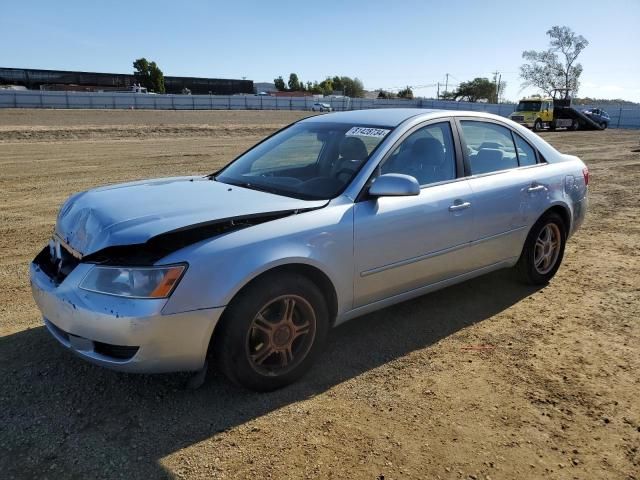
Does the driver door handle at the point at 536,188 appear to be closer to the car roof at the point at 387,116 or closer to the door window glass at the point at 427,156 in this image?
the car roof at the point at 387,116

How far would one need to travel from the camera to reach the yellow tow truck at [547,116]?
36000 millimetres

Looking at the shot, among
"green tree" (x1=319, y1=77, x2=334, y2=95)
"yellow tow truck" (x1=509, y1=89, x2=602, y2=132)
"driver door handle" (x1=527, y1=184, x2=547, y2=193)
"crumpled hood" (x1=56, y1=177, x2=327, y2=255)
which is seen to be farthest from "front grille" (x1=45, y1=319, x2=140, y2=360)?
"green tree" (x1=319, y1=77, x2=334, y2=95)

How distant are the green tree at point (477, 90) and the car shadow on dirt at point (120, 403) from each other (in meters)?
107

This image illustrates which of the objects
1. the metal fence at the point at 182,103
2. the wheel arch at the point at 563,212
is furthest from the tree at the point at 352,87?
the wheel arch at the point at 563,212

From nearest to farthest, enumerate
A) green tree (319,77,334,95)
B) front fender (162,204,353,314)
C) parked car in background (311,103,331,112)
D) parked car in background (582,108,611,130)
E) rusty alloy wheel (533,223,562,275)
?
front fender (162,204,353,314)
rusty alloy wheel (533,223,562,275)
parked car in background (582,108,611,130)
parked car in background (311,103,331,112)
green tree (319,77,334,95)

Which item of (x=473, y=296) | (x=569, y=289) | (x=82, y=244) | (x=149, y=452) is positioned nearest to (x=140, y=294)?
(x=82, y=244)

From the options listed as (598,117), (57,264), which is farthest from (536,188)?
(598,117)

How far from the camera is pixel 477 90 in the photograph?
106250 millimetres

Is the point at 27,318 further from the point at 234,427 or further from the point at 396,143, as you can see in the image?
the point at 396,143

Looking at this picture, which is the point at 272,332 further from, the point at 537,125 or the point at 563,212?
the point at 537,125

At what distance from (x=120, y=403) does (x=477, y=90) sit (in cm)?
11242

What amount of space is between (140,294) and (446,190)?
2.33 metres

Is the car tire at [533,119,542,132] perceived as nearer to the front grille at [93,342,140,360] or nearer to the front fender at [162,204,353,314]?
the front fender at [162,204,353,314]

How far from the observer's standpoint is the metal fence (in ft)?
140
